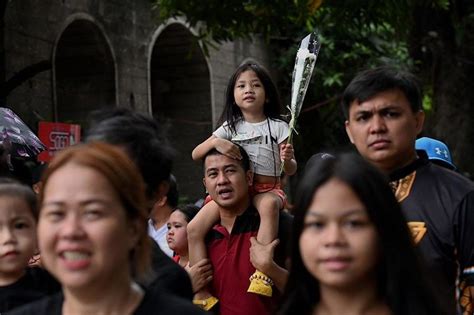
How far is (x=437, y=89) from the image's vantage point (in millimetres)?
13297

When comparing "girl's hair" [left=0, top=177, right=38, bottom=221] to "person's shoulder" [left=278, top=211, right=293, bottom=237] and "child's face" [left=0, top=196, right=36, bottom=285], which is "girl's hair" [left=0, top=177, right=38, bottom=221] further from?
"person's shoulder" [left=278, top=211, right=293, bottom=237]

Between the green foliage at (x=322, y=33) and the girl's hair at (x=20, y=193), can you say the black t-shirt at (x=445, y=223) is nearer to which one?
the girl's hair at (x=20, y=193)

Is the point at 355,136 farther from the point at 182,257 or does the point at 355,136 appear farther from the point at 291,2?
the point at 291,2

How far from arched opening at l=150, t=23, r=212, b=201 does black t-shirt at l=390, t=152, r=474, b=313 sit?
12477 millimetres

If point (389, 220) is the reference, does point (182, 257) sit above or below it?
below

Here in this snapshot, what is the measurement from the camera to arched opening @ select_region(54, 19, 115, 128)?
13625mm

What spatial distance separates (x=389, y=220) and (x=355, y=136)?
1196 mm

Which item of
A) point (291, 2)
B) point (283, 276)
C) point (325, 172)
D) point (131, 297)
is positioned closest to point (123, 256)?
point (131, 297)

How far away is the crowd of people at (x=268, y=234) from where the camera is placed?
8.52ft

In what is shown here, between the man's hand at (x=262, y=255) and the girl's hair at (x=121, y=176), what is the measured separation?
6.27 feet

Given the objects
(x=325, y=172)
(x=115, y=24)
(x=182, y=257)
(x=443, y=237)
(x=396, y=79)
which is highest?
(x=115, y=24)

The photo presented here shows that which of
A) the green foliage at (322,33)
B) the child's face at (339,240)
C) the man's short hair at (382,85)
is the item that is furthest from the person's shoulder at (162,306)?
the green foliage at (322,33)

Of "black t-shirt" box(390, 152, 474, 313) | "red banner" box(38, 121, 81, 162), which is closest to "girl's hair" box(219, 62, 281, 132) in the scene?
"black t-shirt" box(390, 152, 474, 313)

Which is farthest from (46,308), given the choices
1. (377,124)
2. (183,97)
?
(183,97)
